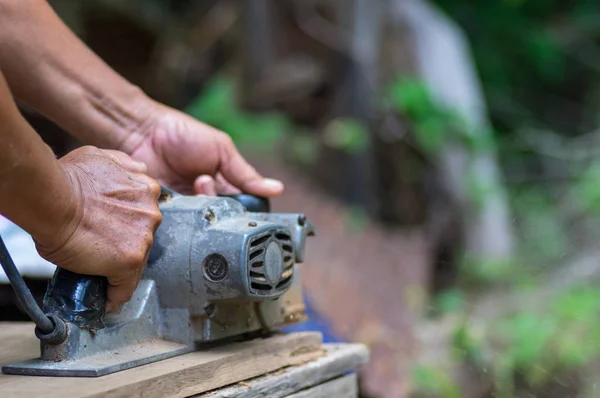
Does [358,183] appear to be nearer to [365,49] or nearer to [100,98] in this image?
[365,49]

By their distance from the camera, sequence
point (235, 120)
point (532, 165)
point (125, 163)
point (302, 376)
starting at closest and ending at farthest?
point (125, 163) → point (302, 376) → point (235, 120) → point (532, 165)

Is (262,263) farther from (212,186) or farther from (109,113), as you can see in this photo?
(109,113)

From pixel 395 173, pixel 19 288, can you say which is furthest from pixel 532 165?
pixel 19 288

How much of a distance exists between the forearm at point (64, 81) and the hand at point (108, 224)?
42 centimetres

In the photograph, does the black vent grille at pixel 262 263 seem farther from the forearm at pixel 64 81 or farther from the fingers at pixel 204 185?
the forearm at pixel 64 81

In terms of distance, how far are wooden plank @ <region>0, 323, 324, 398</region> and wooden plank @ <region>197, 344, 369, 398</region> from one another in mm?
14

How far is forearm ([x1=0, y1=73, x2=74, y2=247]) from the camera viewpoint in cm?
97

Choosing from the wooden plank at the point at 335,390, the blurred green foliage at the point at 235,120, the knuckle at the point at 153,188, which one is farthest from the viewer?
the blurred green foliage at the point at 235,120

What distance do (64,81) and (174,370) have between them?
729 mm

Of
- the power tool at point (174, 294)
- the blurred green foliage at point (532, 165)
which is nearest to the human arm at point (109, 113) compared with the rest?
the power tool at point (174, 294)

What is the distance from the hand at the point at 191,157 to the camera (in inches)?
66.3

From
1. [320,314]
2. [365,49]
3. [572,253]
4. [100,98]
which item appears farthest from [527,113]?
[100,98]

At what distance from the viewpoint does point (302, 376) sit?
1.38 m

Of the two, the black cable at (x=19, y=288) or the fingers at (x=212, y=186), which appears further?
the fingers at (x=212, y=186)
